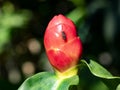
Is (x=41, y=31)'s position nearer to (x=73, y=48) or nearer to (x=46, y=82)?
(x=46, y=82)

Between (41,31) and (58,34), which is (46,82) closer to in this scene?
(58,34)

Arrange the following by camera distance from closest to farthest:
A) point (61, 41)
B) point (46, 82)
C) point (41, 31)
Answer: point (61, 41) → point (46, 82) → point (41, 31)

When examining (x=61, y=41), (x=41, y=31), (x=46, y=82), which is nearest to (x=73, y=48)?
(x=61, y=41)

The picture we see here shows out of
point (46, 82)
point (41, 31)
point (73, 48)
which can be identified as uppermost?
point (73, 48)

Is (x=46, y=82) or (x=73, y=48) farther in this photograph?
(x=46, y=82)

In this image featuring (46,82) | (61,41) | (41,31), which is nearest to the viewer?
(61,41)

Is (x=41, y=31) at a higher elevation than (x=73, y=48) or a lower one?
lower

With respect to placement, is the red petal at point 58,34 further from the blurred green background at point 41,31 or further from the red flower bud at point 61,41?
the blurred green background at point 41,31
